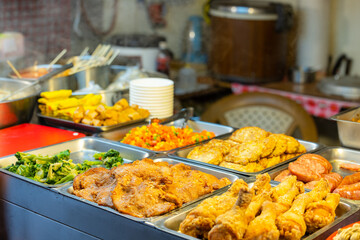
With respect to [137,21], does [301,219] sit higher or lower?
lower

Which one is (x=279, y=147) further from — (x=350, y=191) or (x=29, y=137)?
(x=29, y=137)

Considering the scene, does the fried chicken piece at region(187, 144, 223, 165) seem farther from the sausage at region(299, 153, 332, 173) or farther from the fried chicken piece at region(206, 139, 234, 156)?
the sausage at region(299, 153, 332, 173)

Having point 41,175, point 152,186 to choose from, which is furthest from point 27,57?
point 152,186

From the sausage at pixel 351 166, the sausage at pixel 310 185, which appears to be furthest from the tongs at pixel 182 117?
the sausage at pixel 310 185

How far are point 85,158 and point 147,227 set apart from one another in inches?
41.5

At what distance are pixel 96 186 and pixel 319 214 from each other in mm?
888

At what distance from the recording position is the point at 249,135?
2785 mm

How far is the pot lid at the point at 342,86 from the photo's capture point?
4688 mm

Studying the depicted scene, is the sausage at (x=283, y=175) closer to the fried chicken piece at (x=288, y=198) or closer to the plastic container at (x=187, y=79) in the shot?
the fried chicken piece at (x=288, y=198)

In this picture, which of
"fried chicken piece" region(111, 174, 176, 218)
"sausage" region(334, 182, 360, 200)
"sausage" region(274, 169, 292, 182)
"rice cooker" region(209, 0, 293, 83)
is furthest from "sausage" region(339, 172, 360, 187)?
"rice cooker" region(209, 0, 293, 83)

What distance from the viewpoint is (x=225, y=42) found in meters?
5.39

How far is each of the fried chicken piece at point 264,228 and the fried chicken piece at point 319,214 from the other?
149 mm

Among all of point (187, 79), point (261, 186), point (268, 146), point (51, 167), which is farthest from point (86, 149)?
point (187, 79)

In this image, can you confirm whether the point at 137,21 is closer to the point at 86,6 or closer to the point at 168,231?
the point at 86,6
